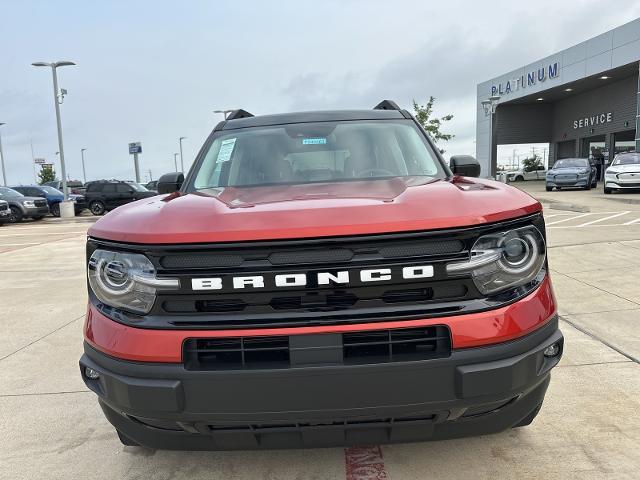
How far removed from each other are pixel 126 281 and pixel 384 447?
156 cm

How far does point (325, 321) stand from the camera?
1.80 m

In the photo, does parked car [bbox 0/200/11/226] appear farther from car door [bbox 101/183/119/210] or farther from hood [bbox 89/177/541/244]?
hood [bbox 89/177/541/244]

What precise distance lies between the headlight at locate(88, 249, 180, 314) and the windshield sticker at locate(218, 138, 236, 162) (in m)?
1.34

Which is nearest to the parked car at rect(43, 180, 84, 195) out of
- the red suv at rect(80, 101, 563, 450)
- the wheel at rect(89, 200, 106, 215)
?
the wheel at rect(89, 200, 106, 215)

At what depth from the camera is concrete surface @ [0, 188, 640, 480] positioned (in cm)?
242

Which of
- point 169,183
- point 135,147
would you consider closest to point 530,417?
A: point 169,183

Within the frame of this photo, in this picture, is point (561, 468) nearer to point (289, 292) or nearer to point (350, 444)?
point (350, 444)

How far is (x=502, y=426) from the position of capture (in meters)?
2.02

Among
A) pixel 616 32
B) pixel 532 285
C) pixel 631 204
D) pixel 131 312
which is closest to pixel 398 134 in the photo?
pixel 532 285

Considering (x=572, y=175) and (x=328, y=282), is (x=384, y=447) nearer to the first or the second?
(x=328, y=282)

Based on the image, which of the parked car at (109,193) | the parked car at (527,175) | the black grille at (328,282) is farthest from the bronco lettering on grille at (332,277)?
the parked car at (527,175)

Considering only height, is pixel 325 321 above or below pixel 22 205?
above

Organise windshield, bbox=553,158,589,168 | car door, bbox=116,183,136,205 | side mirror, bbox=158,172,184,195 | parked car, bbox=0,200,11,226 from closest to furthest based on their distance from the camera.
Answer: side mirror, bbox=158,172,184,195 < parked car, bbox=0,200,11,226 < car door, bbox=116,183,136,205 < windshield, bbox=553,158,589,168

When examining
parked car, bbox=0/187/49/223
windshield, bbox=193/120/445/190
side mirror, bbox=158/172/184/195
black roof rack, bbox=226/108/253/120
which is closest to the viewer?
windshield, bbox=193/120/445/190
